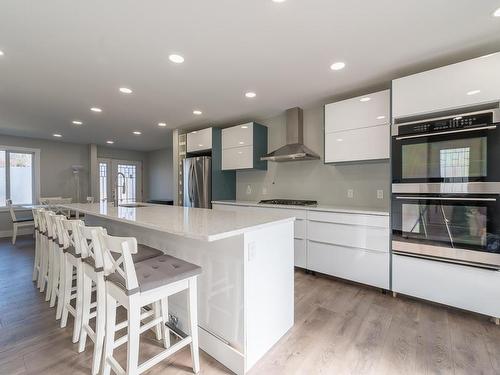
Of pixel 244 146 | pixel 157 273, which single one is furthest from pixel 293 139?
pixel 157 273

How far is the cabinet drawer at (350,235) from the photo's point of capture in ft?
8.50

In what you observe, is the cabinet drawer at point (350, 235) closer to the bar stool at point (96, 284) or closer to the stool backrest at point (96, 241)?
the bar stool at point (96, 284)

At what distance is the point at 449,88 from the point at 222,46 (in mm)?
2084

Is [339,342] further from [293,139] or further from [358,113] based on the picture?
[293,139]

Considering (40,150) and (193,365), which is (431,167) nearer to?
(193,365)

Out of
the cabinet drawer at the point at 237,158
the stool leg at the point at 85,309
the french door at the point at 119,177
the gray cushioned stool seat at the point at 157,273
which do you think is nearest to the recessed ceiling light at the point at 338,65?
the cabinet drawer at the point at 237,158

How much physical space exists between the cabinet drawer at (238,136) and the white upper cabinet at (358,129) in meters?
1.34

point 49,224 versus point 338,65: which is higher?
point 338,65

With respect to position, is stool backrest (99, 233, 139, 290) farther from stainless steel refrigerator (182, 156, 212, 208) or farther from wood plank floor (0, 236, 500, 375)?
stainless steel refrigerator (182, 156, 212, 208)

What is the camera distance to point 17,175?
19.2 ft

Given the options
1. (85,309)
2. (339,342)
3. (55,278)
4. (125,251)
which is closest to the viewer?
(125,251)

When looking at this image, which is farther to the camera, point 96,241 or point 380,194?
point 380,194

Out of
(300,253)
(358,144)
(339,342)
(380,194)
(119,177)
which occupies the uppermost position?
(358,144)

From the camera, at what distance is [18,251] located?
14.1 feet
